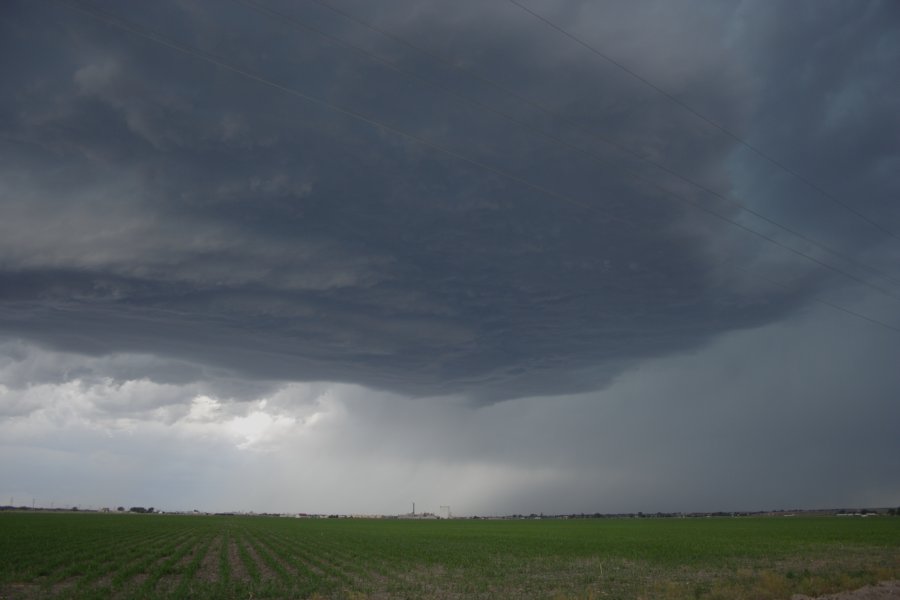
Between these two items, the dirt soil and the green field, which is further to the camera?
the green field

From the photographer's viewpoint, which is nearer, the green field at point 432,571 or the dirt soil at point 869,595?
the dirt soil at point 869,595

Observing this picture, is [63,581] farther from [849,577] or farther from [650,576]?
[849,577]

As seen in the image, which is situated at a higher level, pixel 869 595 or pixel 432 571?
pixel 869 595

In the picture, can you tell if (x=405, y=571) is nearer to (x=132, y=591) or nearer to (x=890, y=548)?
(x=132, y=591)

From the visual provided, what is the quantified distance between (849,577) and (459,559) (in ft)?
99.4

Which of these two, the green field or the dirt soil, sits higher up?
the dirt soil

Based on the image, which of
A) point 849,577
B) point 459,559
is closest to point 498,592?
point 849,577

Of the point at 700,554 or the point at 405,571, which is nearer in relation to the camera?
the point at 405,571

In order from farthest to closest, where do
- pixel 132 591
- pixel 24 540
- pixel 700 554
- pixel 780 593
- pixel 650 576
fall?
pixel 24 540, pixel 700 554, pixel 650 576, pixel 132 591, pixel 780 593

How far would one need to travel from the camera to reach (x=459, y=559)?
52094 mm

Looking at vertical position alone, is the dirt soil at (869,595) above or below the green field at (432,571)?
above

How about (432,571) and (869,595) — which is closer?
(869,595)

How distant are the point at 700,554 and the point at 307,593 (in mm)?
39756

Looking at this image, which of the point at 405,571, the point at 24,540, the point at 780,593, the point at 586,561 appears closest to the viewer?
the point at 780,593
